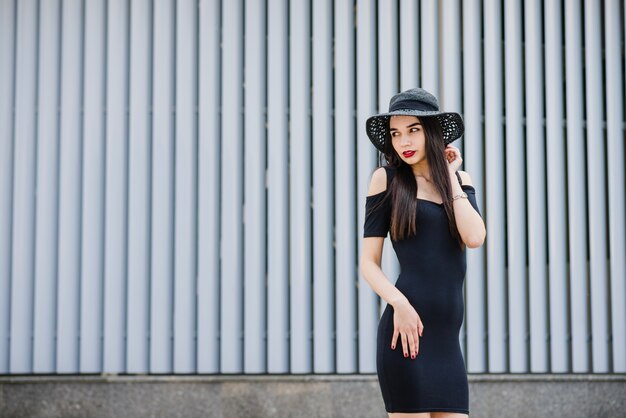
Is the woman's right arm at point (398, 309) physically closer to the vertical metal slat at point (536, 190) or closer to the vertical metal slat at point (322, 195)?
the vertical metal slat at point (322, 195)

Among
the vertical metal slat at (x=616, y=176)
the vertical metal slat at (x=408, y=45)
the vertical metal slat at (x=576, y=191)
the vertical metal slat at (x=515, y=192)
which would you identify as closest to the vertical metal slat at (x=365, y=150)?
the vertical metal slat at (x=408, y=45)

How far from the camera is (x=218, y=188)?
624cm

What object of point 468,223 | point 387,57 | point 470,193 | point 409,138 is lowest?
point 468,223

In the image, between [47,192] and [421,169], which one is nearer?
[421,169]

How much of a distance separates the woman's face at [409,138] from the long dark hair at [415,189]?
0.09 ft

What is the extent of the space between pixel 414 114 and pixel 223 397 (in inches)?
139

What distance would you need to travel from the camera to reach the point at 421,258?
330cm

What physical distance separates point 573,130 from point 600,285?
1.23m

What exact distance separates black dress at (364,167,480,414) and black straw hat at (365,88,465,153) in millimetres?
260

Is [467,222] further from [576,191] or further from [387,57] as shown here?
[576,191]

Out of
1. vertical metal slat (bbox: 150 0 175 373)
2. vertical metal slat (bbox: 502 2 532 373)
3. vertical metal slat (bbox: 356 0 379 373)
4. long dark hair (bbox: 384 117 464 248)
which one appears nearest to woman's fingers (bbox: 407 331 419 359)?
long dark hair (bbox: 384 117 464 248)

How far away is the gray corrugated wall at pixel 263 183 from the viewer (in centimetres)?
615

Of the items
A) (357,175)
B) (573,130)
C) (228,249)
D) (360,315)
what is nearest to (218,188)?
(228,249)

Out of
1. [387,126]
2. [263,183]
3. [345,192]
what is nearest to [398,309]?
[387,126]
